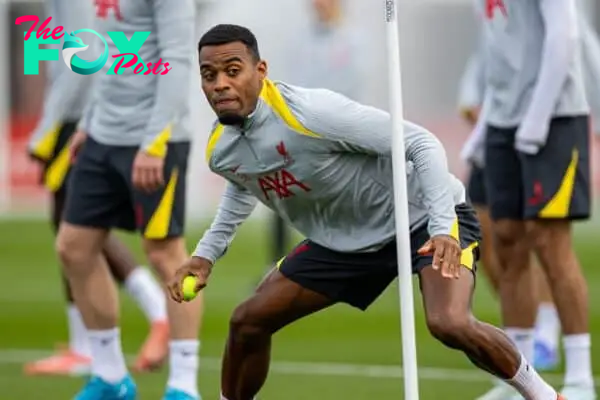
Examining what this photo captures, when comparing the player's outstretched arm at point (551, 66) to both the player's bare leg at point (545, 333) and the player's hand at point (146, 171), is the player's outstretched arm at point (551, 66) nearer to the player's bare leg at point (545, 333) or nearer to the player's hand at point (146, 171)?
the player's bare leg at point (545, 333)

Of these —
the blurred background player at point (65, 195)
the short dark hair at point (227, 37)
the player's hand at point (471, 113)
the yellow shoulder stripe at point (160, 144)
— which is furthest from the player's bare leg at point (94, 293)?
the player's hand at point (471, 113)

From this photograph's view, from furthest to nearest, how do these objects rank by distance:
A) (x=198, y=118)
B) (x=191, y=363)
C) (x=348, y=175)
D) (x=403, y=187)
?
(x=198, y=118) → (x=191, y=363) → (x=348, y=175) → (x=403, y=187)

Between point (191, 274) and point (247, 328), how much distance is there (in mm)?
355

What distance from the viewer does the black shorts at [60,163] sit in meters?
10.4

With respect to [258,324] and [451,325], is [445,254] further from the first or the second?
[258,324]

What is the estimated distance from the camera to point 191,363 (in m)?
8.55

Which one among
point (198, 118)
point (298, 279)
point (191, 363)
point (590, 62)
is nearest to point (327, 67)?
point (590, 62)

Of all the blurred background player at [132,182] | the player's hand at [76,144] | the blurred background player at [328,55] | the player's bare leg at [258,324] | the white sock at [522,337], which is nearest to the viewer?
the player's bare leg at [258,324]

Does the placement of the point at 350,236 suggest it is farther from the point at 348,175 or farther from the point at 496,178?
the point at 496,178

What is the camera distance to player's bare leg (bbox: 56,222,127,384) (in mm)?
8719

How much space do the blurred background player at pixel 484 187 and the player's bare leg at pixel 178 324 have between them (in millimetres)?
1765

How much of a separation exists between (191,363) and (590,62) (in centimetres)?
285

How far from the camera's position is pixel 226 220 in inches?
291

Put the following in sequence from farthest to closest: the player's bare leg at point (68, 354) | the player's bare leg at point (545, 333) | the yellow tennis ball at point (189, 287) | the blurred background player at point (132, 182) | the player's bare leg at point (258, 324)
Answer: the player's bare leg at point (68, 354) < the player's bare leg at point (545, 333) < the blurred background player at point (132, 182) < the player's bare leg at point (258, 324) < the yellow tennis ball at point (189, 287)
